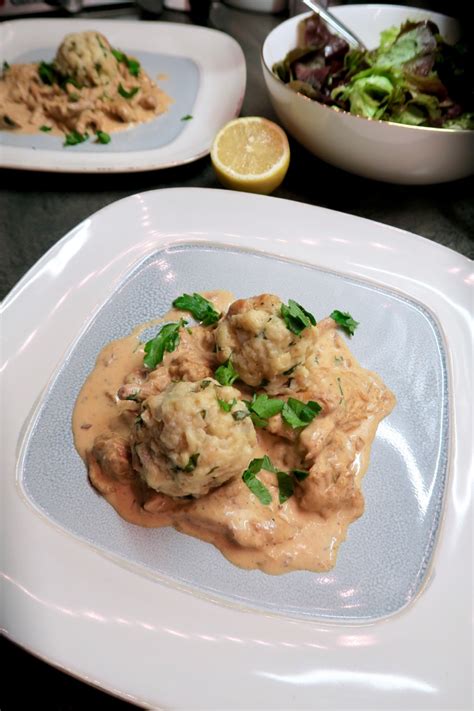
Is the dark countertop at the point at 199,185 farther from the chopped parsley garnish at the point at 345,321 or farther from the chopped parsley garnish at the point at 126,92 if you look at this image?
the chopped parsley garnish at the point at 345,321

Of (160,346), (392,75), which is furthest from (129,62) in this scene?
(160,346)

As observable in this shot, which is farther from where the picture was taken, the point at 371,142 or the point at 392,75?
the point at 392,75

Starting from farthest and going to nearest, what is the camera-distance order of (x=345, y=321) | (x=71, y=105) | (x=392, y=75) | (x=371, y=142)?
(x=71, y=105), (x=392, y=75), (x=371, y=142), (x=345, y=321)

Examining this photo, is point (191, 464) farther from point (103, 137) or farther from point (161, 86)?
point (161, 86)

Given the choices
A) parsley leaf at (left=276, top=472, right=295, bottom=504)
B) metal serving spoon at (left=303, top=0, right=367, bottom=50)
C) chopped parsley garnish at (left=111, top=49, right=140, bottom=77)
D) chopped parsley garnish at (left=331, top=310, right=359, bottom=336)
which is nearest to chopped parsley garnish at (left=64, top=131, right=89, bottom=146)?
chopped parsley garnish at (left=111, top=49, right=140, bottom=77)

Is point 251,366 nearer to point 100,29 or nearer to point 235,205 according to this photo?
point 235,205

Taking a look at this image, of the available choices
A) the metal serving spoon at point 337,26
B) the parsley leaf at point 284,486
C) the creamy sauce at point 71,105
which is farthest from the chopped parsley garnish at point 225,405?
the metal serving spoon at point 337,26
